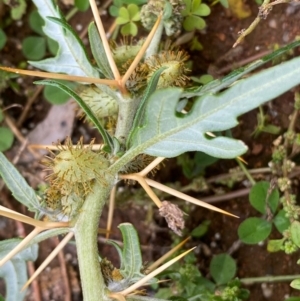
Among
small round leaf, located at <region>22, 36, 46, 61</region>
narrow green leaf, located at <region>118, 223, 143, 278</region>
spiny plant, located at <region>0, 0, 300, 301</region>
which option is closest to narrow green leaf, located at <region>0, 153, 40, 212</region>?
spiny plant, located at <region>0, 0, 300, 301</region>

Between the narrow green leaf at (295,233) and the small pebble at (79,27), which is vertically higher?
the small pebble at (79,27)

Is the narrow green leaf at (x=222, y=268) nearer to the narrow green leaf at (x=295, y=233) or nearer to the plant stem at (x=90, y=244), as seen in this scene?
the narrow green leaf at (x=295, y=233)

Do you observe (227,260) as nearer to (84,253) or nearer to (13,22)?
(84,253)

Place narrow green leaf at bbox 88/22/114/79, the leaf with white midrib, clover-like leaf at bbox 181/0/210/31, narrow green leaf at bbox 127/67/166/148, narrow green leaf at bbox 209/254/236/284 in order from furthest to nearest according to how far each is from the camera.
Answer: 1. narrow green leaf at bbox 209/254/236/284
2. clover-like leaf at bbox 181/0/210/31
3. narrow green leaf at bbox 88/22/114/79
4. narrow green leaf at bbox 127/67/166/148
5. the leaf with white midrib

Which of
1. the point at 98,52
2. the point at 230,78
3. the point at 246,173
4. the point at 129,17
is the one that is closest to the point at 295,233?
the point at 246,173

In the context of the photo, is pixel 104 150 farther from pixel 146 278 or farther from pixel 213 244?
pixel 213 244

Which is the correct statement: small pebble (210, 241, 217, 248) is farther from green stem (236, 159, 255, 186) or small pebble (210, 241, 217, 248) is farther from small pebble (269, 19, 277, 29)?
small pebble (269, 19, 277, 29)

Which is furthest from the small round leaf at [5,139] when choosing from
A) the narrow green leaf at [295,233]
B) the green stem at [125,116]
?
the narrow green leaf at [295,233]
